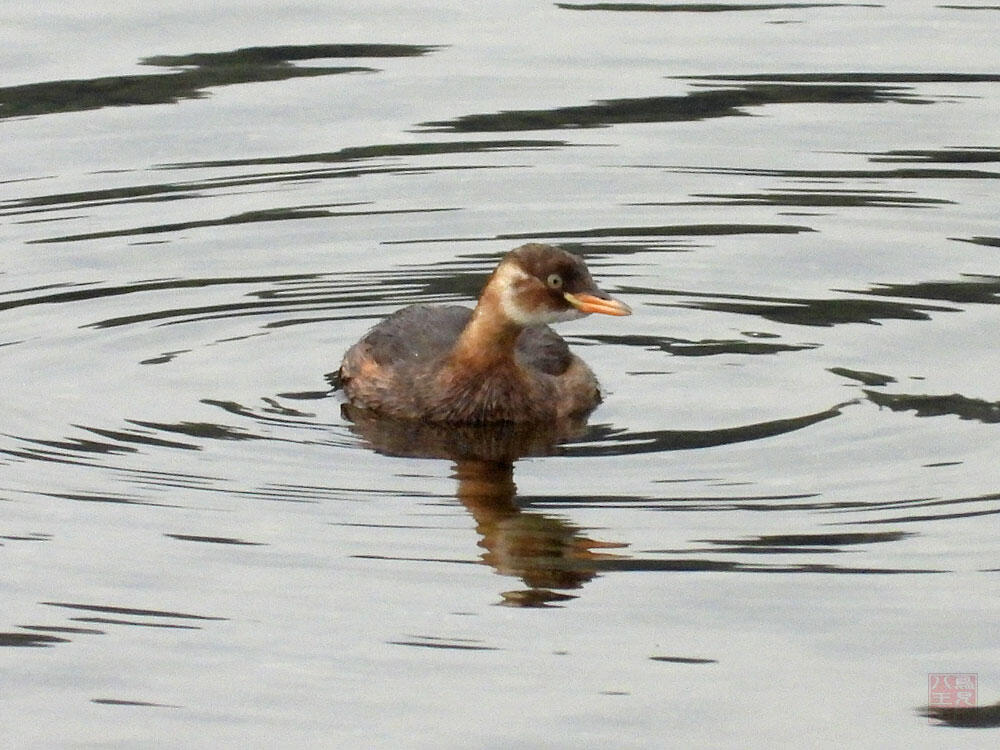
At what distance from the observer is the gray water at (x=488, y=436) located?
28.1ft

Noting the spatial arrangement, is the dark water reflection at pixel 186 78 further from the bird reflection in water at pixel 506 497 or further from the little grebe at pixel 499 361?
the bird reflection in water at pixel 506 497

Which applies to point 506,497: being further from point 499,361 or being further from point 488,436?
point 499,361

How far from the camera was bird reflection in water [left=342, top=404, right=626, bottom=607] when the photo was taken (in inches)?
378

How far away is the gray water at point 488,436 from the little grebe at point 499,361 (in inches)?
9.6

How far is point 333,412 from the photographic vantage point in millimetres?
12000

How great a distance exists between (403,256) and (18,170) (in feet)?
10.4

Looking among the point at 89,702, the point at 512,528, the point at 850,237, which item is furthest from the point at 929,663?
the point at 850,237

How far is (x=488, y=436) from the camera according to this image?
11836 mm

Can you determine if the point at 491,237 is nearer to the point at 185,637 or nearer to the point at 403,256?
the point at 403,256

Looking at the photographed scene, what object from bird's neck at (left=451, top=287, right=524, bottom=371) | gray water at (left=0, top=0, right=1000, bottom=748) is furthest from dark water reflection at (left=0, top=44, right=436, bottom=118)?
bird's neck at (left=451, top=287, right=524, bottom=371)

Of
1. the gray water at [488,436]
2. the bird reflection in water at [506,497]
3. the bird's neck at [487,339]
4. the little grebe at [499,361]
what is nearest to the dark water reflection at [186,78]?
the gray water at [488,436]

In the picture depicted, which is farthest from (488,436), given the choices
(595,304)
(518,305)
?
(595,304)

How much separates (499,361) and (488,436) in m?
0.46

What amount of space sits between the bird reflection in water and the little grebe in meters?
0.09
